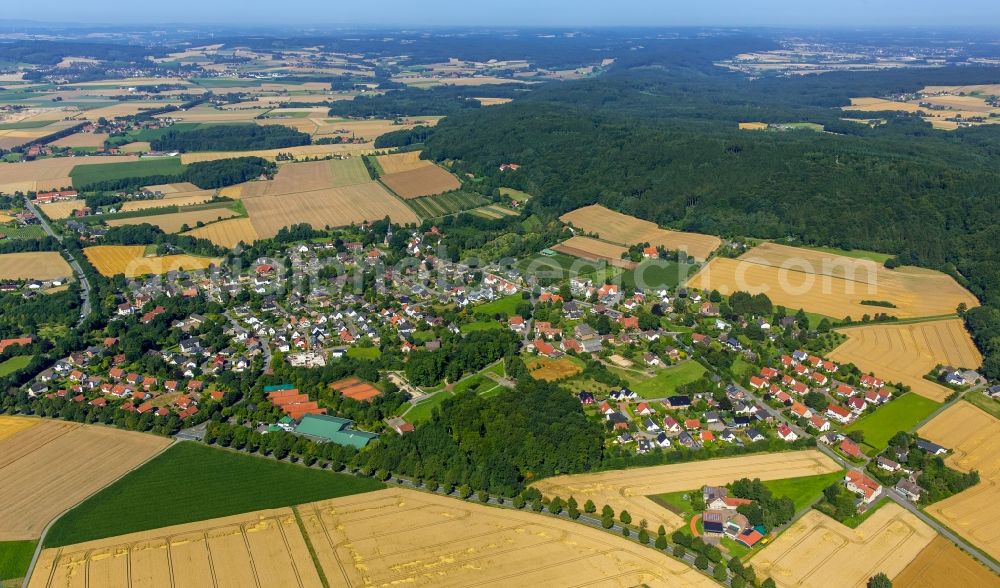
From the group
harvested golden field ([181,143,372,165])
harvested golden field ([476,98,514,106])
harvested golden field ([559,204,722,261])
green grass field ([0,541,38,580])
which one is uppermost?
harvested golden field ([476,98,514,106])

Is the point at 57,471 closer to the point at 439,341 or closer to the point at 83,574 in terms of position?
the point at 83,574

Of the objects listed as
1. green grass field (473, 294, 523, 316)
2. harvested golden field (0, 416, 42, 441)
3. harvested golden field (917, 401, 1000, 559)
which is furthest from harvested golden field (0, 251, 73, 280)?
harvested golden field (917, 401, 1000, 559)

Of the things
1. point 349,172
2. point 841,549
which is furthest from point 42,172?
point 841,549

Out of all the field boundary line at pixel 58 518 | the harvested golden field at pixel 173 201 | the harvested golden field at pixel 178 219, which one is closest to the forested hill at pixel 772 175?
the harvested golden field at pixel 173 201

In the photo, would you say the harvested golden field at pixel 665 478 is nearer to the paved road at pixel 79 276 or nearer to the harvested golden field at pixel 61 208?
the paved road at pixel 79 276

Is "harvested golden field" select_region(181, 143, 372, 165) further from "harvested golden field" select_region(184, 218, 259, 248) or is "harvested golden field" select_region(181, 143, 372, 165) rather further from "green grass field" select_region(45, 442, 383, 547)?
"green grass field" select_region(45, 442, 383, 547)

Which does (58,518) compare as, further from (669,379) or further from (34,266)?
(34,266)

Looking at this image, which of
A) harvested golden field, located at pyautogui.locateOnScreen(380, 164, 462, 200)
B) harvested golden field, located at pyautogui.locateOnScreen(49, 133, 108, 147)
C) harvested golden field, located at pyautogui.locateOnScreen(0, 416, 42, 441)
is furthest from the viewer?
harvested golden field, located at pyautogui.locateOnScreen(49, 133, 108, 147)
